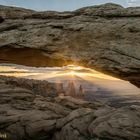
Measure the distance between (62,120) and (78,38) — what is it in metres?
3.89

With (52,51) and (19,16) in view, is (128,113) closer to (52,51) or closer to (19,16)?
(52,51)

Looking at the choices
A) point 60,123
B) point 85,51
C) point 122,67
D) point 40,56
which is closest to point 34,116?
point 60,123

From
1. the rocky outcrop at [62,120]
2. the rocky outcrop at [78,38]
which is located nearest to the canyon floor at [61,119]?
the rocky outcrop at [62,120]

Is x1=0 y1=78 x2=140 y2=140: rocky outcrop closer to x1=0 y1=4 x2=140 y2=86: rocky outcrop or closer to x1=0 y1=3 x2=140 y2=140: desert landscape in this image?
x1=0 y1=3 x2=140 y2=140: desert landscape

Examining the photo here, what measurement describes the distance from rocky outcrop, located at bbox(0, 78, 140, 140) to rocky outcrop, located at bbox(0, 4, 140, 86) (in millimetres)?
2054

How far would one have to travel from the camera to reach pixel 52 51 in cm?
1574

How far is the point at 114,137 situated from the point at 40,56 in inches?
234

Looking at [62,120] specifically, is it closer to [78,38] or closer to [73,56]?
[73,56]

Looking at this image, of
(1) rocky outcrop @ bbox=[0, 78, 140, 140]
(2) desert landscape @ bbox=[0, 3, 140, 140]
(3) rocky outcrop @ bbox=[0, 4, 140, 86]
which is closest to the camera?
(1) rocky outcrop @ bbox=[0, 78, 140, 140]

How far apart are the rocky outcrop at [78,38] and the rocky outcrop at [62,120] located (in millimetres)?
2054

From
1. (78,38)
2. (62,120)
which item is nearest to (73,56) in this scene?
(78,38)

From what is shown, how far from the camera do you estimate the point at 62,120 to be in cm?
1529

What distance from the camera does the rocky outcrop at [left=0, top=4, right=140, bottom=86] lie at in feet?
47.1

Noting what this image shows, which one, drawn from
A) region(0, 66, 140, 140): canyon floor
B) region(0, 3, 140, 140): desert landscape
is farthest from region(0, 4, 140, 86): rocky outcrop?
region(0, 66, 140, 140): canyon floor
